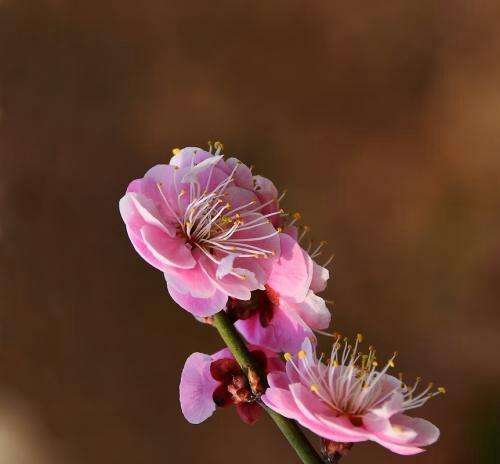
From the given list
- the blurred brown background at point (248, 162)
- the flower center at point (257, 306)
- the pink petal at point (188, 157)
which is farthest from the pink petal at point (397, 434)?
the blurred brown background at point (248, 162)

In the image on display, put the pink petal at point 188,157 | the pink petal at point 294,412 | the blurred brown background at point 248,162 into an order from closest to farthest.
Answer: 1. the pink petal at point 294,412
2. the pink petal at point 188,157
3. the blurred brown background at point 248,162

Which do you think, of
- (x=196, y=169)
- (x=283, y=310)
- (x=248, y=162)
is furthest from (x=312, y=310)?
(x=248, y=162)

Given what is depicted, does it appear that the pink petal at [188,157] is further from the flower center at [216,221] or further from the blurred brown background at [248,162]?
the blurred brown background at [248,162]

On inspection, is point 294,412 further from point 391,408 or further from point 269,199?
point 269,199

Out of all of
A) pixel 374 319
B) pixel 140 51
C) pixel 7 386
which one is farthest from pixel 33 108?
pixel 374 319

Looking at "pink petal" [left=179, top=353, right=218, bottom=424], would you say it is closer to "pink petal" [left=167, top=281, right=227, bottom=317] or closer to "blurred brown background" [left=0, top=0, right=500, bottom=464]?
"pink petal" [left=167, top=281, right=227, bottom=317]

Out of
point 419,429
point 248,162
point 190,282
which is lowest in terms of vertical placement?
point 248,162

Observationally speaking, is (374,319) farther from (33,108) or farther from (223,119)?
(33,108)

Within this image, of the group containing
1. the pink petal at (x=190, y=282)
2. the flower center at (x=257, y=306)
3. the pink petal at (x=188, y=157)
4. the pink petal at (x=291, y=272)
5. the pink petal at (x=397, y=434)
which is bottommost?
the pink petal at (x=397, y=434)
